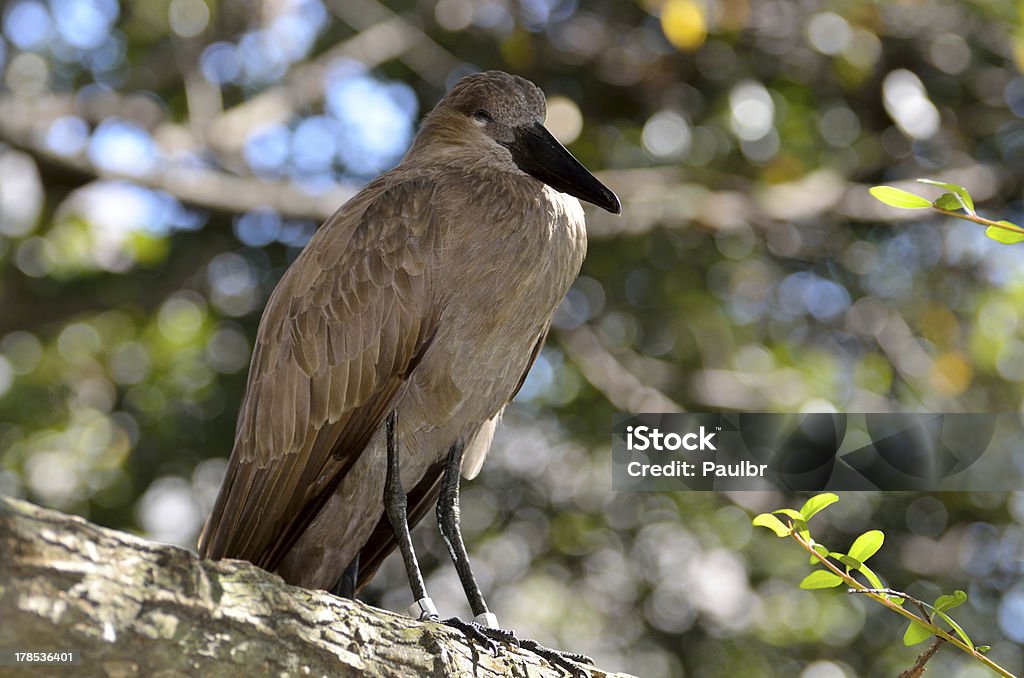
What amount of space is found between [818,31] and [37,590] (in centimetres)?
479

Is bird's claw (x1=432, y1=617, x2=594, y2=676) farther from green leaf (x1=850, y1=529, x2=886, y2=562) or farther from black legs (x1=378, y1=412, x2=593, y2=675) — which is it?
green leaf (x1=850, y1=529, x2=886, y2=562)

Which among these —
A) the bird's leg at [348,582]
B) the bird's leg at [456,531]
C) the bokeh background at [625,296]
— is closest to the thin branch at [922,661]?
the bird's leg at [456,531]

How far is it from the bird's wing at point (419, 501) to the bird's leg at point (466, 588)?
0.10 meters

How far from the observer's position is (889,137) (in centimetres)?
653

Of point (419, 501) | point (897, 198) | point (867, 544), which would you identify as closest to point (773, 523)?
point (867, 544)

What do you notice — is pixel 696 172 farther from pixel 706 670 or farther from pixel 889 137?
pixel 706 670

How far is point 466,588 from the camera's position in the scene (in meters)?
3.10

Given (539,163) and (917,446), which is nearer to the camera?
(539,163)

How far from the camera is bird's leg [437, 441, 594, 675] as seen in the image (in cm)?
261

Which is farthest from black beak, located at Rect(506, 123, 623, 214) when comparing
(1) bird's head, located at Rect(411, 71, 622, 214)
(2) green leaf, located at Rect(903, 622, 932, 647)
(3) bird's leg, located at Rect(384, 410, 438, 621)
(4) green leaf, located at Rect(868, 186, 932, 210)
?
(2) green leaf, located at Rect(903, 622, 932, 647)

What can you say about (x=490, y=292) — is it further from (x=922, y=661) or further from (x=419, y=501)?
(x=922, y=661)

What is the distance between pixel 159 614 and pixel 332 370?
4.50 ft

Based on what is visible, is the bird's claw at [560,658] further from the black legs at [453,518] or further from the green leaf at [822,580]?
the green leaf at [822,580]

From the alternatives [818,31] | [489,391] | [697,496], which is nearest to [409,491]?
[489,391]
